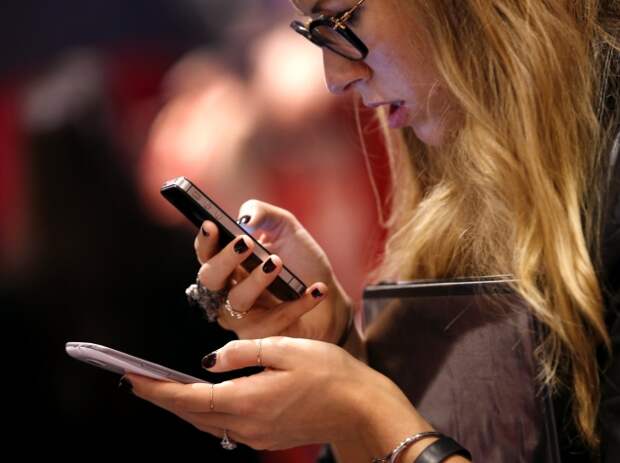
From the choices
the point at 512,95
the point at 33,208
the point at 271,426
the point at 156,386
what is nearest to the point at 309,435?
the point at 271,426

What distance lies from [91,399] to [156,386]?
996 mm

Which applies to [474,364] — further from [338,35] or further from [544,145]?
[338,35]

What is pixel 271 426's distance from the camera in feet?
3.60

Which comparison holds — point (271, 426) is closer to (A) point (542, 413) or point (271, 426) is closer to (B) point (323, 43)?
(A) point (542, 413)

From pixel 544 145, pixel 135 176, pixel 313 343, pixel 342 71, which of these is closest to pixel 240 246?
pixel 313 343

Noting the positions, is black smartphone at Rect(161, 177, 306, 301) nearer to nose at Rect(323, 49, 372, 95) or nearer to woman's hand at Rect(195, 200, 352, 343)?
woman's hand at Rect(195, 200, 352, 343)

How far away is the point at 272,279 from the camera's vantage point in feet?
3.96

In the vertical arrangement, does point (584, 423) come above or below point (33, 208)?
below

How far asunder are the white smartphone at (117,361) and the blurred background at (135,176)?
724 millimetres

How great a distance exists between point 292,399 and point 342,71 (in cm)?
46

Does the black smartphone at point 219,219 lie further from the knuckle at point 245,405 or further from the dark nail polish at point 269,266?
the knuckle at point 245,405

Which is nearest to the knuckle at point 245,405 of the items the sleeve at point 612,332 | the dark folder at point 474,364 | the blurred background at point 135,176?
the dark folder at point 474,364

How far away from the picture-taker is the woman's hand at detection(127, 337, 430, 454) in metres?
1.08

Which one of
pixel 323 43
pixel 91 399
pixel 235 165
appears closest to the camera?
pixel 323 43
